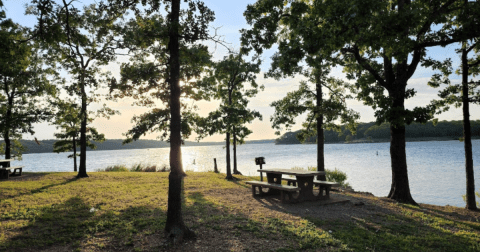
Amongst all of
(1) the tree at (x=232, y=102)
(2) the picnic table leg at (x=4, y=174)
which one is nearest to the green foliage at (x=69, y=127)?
(2) the picnic table leg at (x=4, y=174)

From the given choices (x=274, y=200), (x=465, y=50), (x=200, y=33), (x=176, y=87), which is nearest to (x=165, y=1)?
(x=200, y=33)

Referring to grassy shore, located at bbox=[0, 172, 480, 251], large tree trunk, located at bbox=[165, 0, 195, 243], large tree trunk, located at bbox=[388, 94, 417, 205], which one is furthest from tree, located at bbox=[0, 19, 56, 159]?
large tree trunk, located at bbox=[388, 94, 417, 205]

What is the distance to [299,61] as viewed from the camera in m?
8.12

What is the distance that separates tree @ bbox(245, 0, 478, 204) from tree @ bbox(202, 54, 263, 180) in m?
6.93

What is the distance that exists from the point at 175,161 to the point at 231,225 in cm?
213

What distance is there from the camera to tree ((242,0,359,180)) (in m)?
7.87

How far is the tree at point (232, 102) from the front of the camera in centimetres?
1656

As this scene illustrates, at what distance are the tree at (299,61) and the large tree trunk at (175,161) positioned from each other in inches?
118

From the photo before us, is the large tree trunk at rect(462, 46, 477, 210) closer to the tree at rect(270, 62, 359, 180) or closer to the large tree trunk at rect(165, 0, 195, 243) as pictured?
the tree at rect(270, 62, 359, 180)

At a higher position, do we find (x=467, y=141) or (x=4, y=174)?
(x=467, y=141)

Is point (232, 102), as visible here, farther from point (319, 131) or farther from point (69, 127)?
point (69, 127)

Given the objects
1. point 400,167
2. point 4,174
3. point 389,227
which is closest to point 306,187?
point 389,227

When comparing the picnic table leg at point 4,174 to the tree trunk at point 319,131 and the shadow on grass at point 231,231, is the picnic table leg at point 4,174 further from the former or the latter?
the tree trunk at point 319,131

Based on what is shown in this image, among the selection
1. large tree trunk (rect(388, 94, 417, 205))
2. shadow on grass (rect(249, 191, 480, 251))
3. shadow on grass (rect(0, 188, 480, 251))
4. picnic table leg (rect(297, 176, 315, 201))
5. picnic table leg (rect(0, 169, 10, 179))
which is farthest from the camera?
picnic table leg (rect(0, 169, 10, 179))
